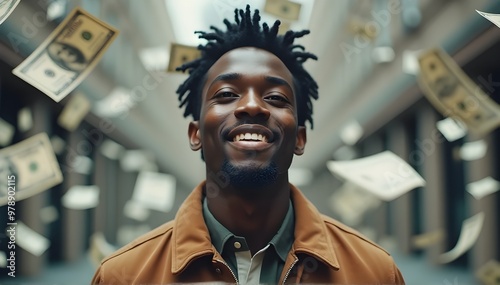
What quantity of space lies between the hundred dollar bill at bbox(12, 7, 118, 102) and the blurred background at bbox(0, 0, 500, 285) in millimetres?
69

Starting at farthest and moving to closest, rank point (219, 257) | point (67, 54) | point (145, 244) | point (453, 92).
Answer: point (453, 92)
point (67, 54)
point (145, 244)
point (219, 257)

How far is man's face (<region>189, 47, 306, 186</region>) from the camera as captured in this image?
129 centimetres

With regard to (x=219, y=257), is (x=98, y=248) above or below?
below

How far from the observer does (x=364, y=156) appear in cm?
170

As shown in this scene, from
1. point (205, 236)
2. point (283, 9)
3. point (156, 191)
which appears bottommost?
point (156, 191)

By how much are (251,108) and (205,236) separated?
0.99 ft

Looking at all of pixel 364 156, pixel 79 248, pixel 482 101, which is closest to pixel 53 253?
pixel 79 248

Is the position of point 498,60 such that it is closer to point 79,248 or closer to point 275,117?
point 275,117

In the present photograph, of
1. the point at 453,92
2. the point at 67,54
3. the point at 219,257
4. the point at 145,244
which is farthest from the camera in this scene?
the point at 453,92

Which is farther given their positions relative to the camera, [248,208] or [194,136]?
[194,136]

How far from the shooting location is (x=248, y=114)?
1299 mm

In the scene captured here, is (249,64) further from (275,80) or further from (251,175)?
(251,175)

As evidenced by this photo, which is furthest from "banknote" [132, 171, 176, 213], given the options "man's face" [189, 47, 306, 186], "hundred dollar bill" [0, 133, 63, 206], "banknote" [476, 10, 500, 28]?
"banknote" [476, 10, 500, 28]

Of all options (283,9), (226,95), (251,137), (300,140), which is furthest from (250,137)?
(283,9)
